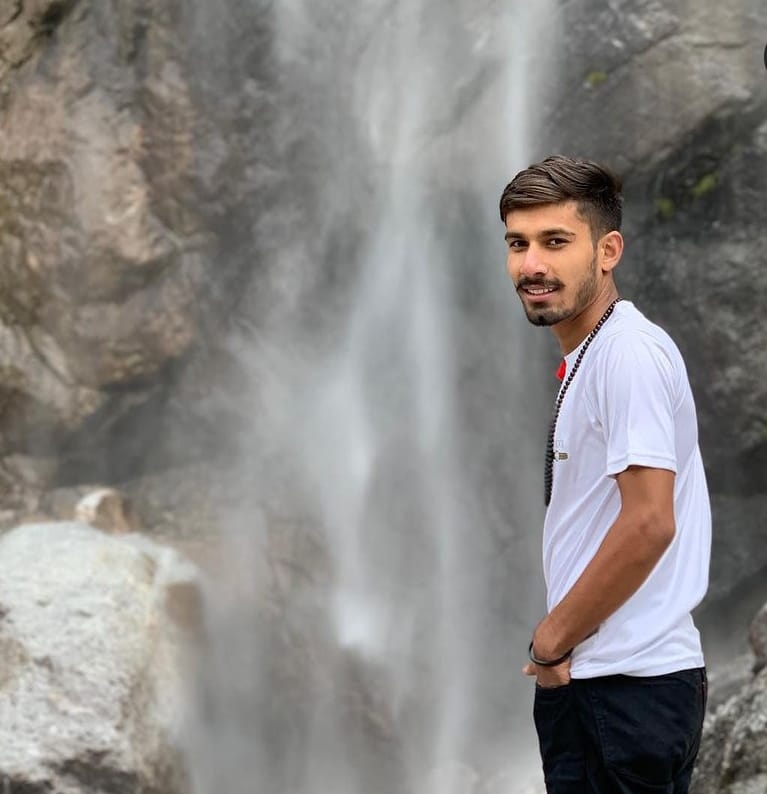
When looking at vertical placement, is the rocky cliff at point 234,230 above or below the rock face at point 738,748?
above

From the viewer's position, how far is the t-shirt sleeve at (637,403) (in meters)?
2.03

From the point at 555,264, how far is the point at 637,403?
0.34 meters

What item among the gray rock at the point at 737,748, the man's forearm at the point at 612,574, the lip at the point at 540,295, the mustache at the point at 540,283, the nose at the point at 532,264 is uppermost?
the nose at the point at 532,264

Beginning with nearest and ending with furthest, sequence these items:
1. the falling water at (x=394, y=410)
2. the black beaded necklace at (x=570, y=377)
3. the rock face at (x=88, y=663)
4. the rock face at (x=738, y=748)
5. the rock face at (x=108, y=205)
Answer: the black beaded necklace at (x=570, y=377)
the rock face at (x=738, y=748)
the rock face at (x=88, y=663)
the falling water at (x=394, y=410)
the rock face at (x=108, y=205)

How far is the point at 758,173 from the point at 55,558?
4.08 metres

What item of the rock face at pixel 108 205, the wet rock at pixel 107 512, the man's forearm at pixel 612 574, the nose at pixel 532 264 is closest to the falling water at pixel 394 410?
the rock face at pixel 108 205

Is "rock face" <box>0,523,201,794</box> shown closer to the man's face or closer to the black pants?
the black pants

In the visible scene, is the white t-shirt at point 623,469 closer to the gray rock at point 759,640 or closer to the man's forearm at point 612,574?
the man's forearm at point 612,574

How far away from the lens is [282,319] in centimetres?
695

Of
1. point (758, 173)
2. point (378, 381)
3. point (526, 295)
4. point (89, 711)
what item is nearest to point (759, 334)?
point (758, 173)

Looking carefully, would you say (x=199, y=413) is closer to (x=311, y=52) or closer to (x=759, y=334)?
(x=311, y=52)

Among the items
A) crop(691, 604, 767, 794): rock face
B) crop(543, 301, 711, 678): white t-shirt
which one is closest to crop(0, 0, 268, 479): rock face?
crop(691, 604, 767, 794): rock face

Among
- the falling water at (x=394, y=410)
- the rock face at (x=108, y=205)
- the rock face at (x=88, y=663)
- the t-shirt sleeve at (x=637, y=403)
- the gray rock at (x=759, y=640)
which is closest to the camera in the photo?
the t-shirt sleeve at (x=637, y=403)

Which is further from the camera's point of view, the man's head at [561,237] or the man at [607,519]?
the man's head at [561,237]
